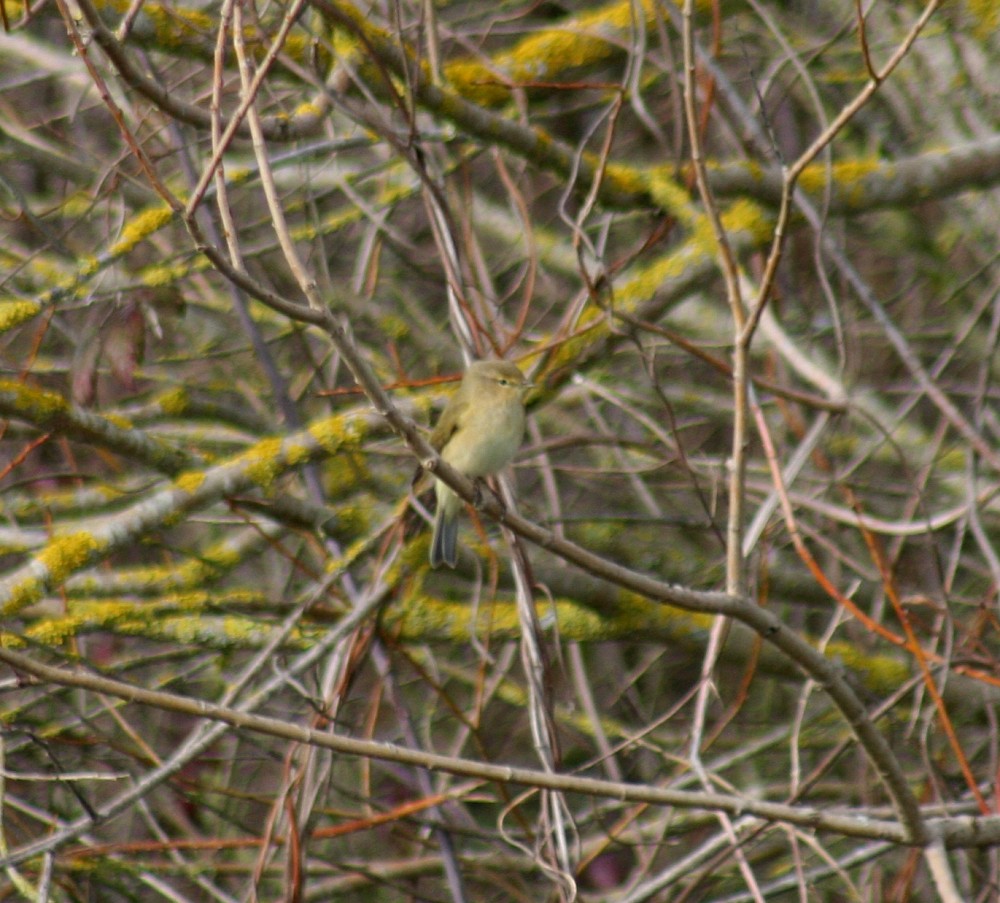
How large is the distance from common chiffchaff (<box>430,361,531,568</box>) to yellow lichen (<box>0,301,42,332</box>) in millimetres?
1222

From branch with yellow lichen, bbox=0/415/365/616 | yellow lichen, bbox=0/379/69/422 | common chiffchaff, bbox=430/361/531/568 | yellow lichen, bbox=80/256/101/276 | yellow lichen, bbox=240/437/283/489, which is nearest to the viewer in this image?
yellow lichen, bbox=0/379/69/422

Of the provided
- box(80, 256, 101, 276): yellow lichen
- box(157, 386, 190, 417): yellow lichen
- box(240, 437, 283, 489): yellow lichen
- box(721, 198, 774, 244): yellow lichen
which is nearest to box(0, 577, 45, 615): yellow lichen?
box(240, 437, 283, 489): yellow lichen

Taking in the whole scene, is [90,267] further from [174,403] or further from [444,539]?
[444,539]

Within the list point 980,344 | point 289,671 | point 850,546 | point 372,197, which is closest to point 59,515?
point 289,671

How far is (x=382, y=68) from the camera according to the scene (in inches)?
132

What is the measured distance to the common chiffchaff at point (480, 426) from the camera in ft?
13.1

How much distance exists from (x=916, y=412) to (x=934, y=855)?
4117mm

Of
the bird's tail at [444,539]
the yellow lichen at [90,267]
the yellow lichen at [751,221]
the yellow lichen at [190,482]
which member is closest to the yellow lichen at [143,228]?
the yellow lichen at [90,267]

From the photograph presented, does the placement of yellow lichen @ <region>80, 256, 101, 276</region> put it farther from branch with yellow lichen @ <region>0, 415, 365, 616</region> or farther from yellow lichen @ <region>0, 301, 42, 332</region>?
branch with yellow lichen @ <region>0, 415, 365, 616</region>

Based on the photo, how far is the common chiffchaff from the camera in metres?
4.00

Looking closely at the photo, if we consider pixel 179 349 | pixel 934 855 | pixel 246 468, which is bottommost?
pixel 934 855

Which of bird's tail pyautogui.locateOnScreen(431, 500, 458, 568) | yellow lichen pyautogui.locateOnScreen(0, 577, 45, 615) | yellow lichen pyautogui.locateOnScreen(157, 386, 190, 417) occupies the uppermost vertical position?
yellow lichen pyautogui.locateOnScreen(157, 386, 190, 417)

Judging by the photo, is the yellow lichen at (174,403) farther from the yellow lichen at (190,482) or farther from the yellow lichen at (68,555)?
the yellow lichen at (68,555)

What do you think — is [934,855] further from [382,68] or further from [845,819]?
[382,68]
